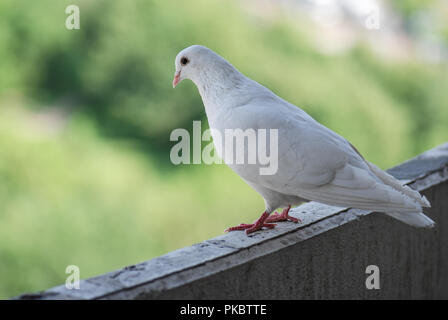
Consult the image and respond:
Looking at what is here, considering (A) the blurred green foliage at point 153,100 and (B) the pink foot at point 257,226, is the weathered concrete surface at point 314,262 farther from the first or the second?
(A) the blurred green foliage at point 153,100

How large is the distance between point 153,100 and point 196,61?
43.5 ft

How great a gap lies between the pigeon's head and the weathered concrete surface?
777 mm

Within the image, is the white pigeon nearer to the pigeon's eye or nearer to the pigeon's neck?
the pigeon's neck

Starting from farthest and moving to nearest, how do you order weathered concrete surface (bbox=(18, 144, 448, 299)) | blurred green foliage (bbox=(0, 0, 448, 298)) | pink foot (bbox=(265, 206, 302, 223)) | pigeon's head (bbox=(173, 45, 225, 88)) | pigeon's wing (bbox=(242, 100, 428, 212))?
blurred green foliage (bbox=(0, 0, 448, 298)) < pigeon's head (bbox=(173, 45, 225, 88)) < pink foot (bbox=(265, 206, 302, 223)) < pigeon's wing (bbox=(242, 100, 428, 212)) < weathered concrete surface (bbox=(18, 144, 448, 299))

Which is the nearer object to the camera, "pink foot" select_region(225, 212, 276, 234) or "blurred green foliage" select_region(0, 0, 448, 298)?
"pink foot" select_region(225, 212, 276, 234)

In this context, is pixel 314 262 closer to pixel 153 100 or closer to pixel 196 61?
pixel 196 61

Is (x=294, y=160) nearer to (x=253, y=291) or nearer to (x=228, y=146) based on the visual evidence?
(x=228, y=146)

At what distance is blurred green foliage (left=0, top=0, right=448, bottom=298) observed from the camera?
13969 mm

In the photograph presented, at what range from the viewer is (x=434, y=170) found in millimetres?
3205

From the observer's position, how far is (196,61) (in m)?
2.84

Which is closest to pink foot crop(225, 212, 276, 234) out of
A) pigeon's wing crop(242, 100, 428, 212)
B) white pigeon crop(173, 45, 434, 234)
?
white pigeon crop(173, 45, 434, 234)

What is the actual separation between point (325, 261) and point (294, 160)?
0.44 metres

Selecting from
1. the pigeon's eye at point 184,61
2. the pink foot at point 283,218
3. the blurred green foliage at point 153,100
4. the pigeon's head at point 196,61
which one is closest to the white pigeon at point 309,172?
the pink foot at point 283,218

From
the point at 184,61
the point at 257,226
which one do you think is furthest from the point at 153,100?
the point at 257,226
